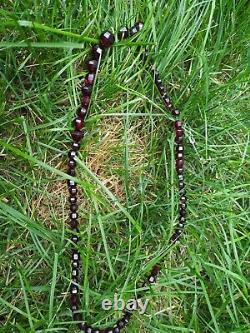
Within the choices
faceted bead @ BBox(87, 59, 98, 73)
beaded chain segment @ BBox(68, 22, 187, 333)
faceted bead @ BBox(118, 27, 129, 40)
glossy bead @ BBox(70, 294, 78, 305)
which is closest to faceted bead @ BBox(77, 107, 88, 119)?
beaded chain segment @ BBox(68, 22, 187, 333)

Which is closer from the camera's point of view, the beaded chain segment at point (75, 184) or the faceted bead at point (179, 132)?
the beaded chain segment at point (75, 184)

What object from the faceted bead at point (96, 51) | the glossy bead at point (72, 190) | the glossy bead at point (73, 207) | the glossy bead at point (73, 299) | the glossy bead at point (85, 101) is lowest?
the glossy bead at point (73, 299)

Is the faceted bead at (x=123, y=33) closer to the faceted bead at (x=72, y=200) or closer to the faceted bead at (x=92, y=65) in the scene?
the faceted bead at (x=92, y=65)

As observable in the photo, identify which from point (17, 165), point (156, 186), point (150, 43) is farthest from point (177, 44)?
point (17, 165)

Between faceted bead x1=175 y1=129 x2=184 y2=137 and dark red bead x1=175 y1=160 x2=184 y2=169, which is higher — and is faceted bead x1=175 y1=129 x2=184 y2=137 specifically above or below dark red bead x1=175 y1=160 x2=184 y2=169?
above

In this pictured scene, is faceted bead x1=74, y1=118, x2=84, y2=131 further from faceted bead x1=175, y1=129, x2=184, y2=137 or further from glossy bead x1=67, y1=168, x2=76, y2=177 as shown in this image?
faceted bead x1=175, y1=129, x2=184, y2=137

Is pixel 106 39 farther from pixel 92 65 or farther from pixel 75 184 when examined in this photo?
pixel 75 184

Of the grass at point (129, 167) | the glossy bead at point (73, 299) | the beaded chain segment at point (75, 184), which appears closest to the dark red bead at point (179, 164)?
the grass at point (129, 167)
